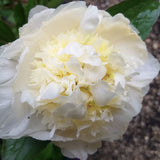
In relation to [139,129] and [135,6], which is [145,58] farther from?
[139,129]

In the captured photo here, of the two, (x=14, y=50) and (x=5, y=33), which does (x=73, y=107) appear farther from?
(x=5, y=33)

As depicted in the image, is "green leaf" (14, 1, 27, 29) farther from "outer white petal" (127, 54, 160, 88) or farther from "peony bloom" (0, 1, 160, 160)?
"outer white petal" (127, 54, 160, 88)

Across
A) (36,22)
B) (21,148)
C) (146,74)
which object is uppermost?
(36,22)

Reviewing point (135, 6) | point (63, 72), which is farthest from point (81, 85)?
point (135, 6)

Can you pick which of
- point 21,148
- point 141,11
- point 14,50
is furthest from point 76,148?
point 141,11

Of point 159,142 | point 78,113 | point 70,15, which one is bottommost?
point 159,142
